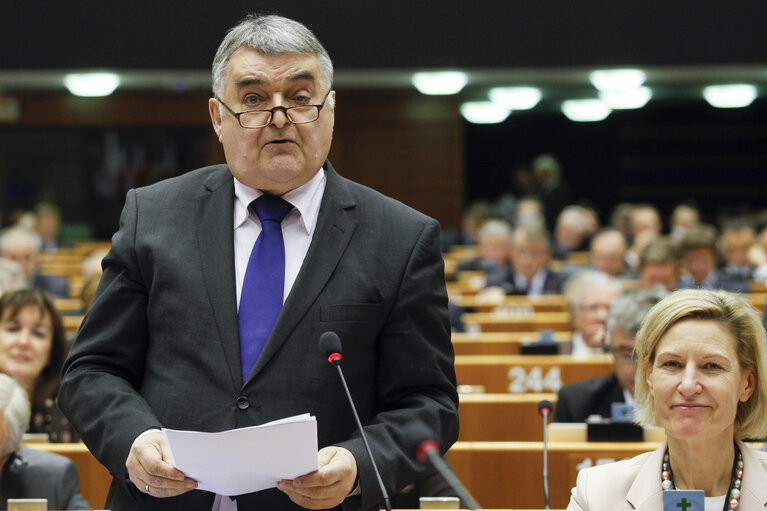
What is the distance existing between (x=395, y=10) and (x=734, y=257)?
3.92 m

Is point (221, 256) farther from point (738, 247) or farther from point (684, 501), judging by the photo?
point (738, 247)

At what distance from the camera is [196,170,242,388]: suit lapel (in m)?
2.03

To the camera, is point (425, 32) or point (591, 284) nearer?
point (591, 284)

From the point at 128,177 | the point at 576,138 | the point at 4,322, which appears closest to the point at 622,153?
the point at 576,138

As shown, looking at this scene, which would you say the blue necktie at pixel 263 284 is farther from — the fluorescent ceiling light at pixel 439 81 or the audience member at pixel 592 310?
the fluorescent ceiling light at pixel 439 81

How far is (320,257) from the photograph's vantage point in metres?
2.09

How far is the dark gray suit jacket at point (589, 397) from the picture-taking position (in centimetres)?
449

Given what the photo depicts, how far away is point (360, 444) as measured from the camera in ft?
6.48

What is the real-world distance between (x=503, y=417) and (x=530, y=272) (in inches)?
187

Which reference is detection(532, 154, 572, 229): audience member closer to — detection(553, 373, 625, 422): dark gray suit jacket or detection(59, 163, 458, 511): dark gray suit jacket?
detection(553, 373, 625, 422): dark gray suit jacket

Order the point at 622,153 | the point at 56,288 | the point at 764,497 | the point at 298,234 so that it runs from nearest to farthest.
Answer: the point at 298,234
the point at 764,497
the point at 56,288
the point at 622,153

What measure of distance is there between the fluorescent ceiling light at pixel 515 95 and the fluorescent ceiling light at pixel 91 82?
4.50m

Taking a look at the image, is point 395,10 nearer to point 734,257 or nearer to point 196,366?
point 734,257

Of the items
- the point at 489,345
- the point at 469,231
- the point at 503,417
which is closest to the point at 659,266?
the point at 489,345
